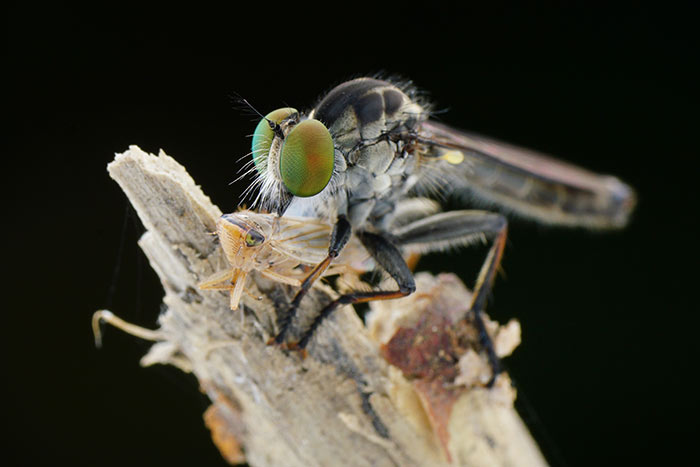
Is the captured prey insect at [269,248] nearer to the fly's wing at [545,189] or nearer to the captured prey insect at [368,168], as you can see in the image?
the captured prey insect at [368,168]

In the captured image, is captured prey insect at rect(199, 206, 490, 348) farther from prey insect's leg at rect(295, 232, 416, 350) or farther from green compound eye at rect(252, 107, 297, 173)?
green compound eye at rect(252, 107, 297, 173)

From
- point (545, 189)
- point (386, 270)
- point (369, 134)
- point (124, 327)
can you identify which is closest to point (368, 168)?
point (369, 134)

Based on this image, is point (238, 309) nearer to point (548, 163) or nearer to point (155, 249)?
point (155, 249)

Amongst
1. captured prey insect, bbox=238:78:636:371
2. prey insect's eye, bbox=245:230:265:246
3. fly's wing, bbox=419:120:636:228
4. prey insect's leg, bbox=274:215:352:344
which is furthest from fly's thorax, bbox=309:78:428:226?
fly's wing, bbox=419:120:636:228

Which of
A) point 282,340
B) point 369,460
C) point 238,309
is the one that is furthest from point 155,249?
point 369,460

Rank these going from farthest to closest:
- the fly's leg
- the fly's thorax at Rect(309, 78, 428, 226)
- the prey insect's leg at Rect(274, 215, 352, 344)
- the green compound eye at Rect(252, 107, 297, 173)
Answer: the fly's leg → the fly's thorax at Rect(309, 78, 428, 226) → the green compound eye at Rect(252, 107, 297, 173) → the prey insect's leg at Rect(274, 215, 352, 344)

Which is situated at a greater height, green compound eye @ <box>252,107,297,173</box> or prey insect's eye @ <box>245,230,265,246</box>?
green compound eye @ <box>252,107,297,173</box>

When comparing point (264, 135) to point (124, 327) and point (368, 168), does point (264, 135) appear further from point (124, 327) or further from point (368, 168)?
point (124, 327)
